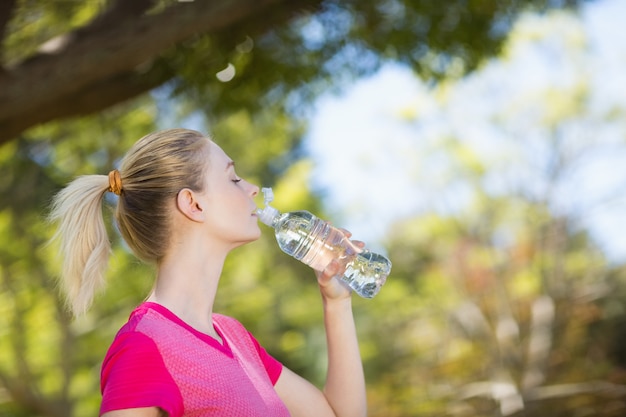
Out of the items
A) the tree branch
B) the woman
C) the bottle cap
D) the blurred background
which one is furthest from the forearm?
the blurred background

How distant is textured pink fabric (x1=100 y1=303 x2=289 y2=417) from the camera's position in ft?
4.40

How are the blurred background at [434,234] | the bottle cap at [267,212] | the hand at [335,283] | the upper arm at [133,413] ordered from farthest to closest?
1. the blurred background at [434,234]
2. the bottle cap at [267,212]
3. the hand at [335,283]
4. the upper arm at [133,413]

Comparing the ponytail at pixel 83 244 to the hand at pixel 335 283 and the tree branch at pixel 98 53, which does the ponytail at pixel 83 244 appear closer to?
the hand at pixel 335 283

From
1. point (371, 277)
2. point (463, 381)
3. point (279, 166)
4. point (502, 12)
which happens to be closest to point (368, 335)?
point (463, 381)

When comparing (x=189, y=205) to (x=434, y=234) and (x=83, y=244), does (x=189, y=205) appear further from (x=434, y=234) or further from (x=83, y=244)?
(x=434, y=234)

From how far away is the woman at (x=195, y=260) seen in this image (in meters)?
1.51

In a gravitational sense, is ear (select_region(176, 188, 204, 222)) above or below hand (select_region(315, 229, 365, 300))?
above

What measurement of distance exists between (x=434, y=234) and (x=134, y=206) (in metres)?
11.6

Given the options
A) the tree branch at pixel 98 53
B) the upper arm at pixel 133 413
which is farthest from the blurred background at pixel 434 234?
the upper arm at pixel 133 413

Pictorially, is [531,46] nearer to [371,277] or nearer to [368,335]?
[368,335]

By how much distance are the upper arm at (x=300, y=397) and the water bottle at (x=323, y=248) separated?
0.78 feet

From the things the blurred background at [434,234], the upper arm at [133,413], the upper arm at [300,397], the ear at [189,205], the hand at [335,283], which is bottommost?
the blurred background at [434,234]

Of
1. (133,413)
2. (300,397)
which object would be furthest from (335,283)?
(133,413)

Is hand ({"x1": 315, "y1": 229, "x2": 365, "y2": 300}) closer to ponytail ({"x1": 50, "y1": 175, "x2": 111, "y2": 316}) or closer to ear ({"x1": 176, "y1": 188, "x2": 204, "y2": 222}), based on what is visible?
ear ({"x1": 176, "y1": 188, "x2": 204, "y2": 222})
